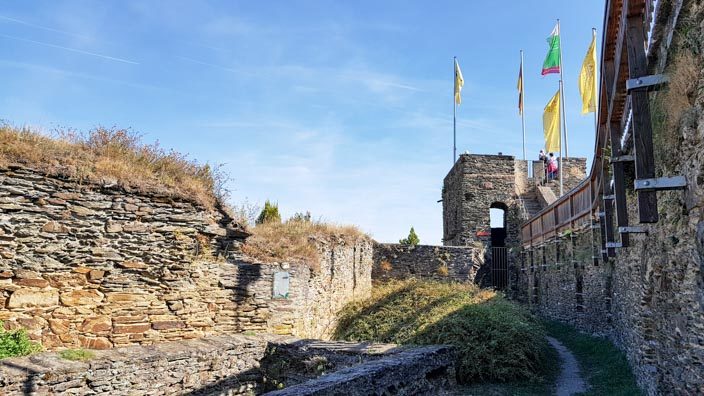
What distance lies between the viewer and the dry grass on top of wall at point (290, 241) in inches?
401

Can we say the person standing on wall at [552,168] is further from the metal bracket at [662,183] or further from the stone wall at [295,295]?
the metal bracket at [662,183]

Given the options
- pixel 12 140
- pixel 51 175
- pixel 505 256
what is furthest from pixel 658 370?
pixel 505 256

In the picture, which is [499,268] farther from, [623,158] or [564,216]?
[623,158]

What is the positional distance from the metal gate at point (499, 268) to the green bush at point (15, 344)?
18766mm

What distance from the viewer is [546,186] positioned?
86.6 feet

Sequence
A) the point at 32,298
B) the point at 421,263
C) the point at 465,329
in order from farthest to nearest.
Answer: the point at 421,263 → the point at 465,329 → the point at 32,298

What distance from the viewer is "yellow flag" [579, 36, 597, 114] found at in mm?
17953

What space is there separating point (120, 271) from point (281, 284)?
3082 mm

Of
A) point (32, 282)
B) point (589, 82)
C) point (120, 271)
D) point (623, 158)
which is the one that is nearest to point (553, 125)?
point (589, 82)

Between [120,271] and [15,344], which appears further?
[120,271]

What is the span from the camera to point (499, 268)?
23.0 m

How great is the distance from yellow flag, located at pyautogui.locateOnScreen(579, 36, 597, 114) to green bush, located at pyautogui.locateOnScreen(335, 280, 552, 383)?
7.94 m

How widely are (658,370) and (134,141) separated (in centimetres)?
899

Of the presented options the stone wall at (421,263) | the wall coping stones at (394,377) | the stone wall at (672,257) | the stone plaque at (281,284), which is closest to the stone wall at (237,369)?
the wall coping stones at (394,377)
